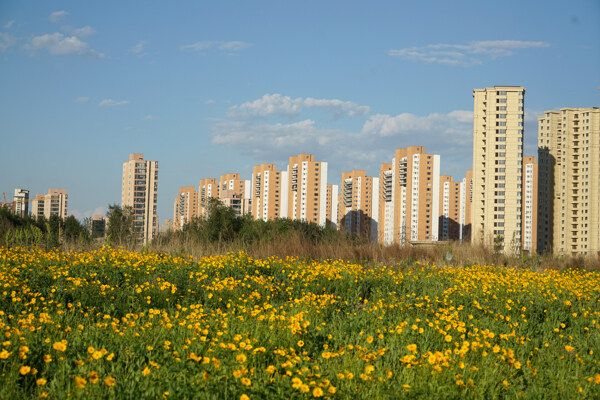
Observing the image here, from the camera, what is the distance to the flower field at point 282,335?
12.3ft

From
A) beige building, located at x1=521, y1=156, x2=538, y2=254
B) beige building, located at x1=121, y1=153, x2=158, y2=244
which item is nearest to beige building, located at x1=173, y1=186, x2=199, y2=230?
beige building, located at x1=121, y1=153, x2=158, y2=244

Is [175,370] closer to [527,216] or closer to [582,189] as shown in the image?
[582,189]

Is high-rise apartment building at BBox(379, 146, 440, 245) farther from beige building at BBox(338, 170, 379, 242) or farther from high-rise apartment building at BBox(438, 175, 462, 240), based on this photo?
high-rise apartment building at BBox(438, 175, 462, 240)

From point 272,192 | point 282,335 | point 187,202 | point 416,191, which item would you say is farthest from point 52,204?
point 282,335

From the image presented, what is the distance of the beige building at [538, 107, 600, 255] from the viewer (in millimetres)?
66062

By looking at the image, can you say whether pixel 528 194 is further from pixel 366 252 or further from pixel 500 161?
pixel 366 252

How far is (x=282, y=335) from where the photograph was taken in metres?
5.01

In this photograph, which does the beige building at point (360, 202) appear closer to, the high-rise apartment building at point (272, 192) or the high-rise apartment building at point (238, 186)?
the high-rise apartment building at point (272, 192)

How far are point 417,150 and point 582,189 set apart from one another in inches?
1098

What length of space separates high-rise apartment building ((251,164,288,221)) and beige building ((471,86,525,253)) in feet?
166

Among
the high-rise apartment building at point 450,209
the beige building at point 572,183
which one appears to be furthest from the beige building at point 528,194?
the high-rise apartment building at point 450,209

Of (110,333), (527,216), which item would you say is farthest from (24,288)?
(527,216)

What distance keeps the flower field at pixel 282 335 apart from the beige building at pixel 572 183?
199ft

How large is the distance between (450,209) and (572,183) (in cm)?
3902
